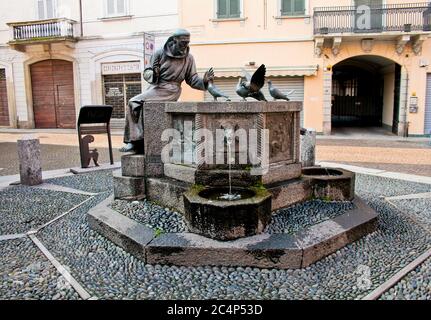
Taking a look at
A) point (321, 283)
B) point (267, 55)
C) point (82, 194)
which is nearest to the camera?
point (321, 283)

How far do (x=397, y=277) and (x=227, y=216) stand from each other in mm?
1528

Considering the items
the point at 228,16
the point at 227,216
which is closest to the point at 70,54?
the point at 228,16

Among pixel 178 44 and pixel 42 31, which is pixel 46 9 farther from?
pixel 178 44

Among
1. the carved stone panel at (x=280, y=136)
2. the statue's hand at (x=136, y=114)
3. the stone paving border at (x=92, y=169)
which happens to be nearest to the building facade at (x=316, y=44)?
the stone paving border at (x=92, y=169)

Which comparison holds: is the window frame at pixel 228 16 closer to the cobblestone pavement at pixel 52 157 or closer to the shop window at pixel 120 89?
the shop window at pixel 120 89

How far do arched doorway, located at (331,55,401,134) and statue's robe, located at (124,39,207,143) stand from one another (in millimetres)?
14783

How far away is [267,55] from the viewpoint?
17141mm

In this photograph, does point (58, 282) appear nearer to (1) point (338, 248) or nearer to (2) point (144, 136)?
(2) point (144, 136)

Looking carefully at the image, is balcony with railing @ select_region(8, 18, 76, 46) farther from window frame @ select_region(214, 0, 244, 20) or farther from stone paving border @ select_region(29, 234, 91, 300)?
stone paving border @ select_region(29, 234, 91, 300)

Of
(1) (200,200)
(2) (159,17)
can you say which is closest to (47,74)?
(2) (159,17)

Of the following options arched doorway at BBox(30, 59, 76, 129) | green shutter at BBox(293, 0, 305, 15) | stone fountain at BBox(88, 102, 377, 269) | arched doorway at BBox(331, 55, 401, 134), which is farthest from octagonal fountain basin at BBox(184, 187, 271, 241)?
arched doorway at BBox(30, 59, 76, 129)

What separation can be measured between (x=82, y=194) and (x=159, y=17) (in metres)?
13.5

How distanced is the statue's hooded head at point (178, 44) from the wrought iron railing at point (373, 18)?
12.4m
